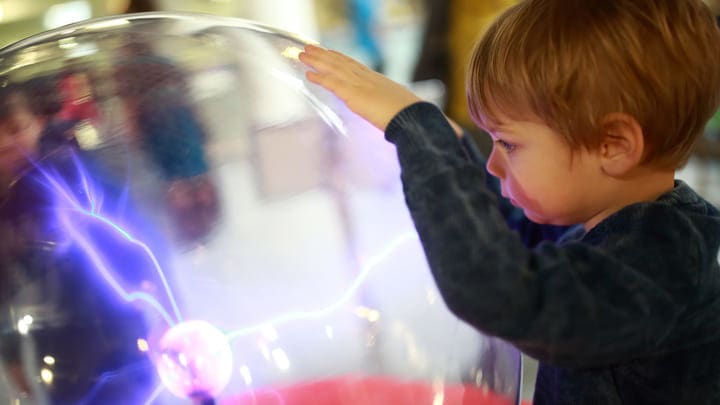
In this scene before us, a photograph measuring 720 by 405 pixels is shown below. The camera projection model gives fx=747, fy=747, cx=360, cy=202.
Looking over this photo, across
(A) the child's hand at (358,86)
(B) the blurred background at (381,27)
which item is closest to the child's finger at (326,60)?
(A) the child's hand at (358,86)

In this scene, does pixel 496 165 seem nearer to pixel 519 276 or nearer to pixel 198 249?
pixel 519 276

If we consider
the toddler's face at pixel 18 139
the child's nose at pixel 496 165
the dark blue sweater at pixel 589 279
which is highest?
the toddler's face at pixel 18 139

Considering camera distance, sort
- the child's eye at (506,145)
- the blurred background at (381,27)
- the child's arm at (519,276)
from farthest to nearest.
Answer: the blurred background at (381,27)
the child's eye at (506,145)
the child's arm at (519,276)

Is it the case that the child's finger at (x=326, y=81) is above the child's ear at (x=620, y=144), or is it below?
above

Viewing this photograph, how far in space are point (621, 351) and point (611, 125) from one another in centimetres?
18

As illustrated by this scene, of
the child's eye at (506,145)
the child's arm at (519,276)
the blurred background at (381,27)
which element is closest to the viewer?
the child's arm at (519,276)

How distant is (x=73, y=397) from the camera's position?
2.19 ft

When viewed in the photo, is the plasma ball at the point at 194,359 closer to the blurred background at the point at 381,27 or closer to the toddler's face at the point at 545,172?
the toddler's face at the point at 545,172

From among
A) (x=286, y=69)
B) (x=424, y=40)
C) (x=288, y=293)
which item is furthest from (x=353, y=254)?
(x=424, y=40)

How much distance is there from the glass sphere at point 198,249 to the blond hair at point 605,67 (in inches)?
5.7

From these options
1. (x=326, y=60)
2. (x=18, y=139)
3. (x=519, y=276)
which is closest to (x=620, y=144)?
(x=519, y=276)

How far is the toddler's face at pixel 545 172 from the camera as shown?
2.06ft

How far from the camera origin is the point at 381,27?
2961mm

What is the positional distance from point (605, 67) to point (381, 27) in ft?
8.03
